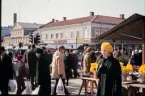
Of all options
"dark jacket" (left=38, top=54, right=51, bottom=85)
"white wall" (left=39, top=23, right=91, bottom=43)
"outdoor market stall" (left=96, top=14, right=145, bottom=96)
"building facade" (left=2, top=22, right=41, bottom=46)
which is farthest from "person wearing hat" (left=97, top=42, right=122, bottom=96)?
"building facade" (left=2, top=22, right=41, bottom=46)

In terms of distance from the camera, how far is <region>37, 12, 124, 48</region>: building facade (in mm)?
58281

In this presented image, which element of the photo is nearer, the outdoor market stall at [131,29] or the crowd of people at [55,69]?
the crowd of people at [55,69]

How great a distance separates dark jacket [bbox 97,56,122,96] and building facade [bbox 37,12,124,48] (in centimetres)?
4865

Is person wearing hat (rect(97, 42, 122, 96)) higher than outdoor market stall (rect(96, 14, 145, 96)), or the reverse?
outdoor market stall (rect(96, 14, 145, 96))

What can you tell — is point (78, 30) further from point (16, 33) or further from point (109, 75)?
point (109, 75)

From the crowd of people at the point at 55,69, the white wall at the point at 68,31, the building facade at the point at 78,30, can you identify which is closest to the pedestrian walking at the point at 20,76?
the crowd of people at the point at 55,69

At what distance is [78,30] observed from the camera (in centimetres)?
6119

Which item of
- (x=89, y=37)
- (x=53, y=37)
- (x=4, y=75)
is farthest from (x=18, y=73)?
(x=53, y=37)

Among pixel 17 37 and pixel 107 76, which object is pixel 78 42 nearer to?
pixel 17 37

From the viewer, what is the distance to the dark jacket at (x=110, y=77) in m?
5.73

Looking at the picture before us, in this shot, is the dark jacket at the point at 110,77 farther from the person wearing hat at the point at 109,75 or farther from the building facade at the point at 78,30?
the building facade at the point at 78,30

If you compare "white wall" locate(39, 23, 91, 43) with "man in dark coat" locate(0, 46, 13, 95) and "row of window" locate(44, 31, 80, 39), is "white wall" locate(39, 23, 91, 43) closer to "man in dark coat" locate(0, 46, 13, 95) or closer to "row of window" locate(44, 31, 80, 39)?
"row of window" locate(44, 31, 80, 39)

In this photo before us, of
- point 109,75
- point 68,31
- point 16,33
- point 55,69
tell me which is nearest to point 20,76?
point 55,69

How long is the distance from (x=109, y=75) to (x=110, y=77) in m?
0.04
